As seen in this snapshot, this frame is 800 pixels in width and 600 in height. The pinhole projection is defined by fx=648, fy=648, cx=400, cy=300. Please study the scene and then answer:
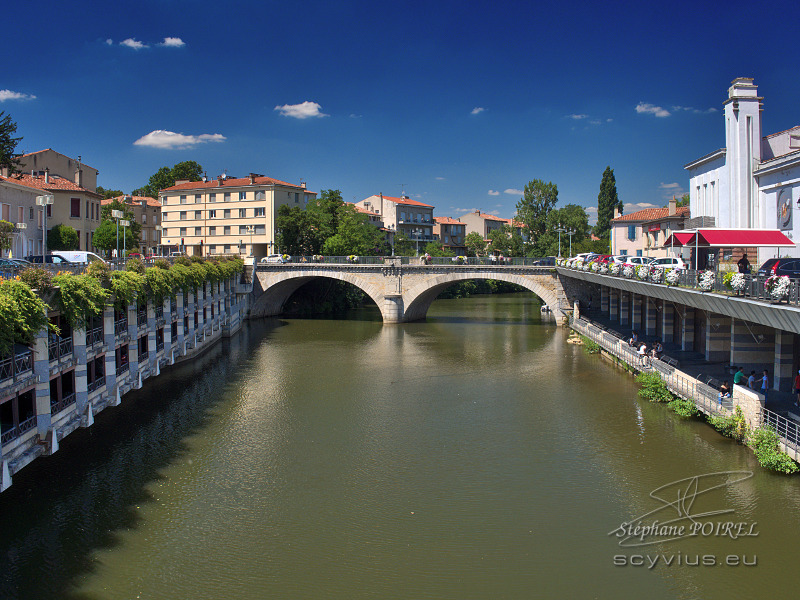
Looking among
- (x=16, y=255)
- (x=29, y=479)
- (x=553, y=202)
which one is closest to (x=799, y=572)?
(x=29, y=479)

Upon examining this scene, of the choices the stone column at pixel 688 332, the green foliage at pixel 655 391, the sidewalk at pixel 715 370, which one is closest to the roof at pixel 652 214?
the sidewalk at pixel 715 370

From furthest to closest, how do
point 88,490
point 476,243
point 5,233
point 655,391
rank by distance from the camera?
point 476,243 → point 5,233 → point 655,391 → point 88,490

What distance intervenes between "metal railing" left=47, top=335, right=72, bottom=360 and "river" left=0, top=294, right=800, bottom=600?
12.6ft

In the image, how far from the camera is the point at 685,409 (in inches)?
1117

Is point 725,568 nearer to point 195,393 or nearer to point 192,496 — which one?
point 192,496

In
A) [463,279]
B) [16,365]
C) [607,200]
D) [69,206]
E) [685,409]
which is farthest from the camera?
[607,200]

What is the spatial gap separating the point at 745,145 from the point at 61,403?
1608 inches

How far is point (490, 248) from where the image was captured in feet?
416

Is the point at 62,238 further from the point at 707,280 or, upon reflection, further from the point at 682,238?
the point at 707,280

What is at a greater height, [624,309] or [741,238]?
[741,238]

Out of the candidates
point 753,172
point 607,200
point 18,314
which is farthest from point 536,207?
point 18,314

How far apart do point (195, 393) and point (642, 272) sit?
2617 cm

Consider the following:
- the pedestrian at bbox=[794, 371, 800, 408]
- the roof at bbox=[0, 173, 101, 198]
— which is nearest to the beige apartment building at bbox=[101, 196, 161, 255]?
the roof at bbox=[0, 173, 101, 198]

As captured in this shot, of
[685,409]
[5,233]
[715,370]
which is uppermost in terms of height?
[5,233]
